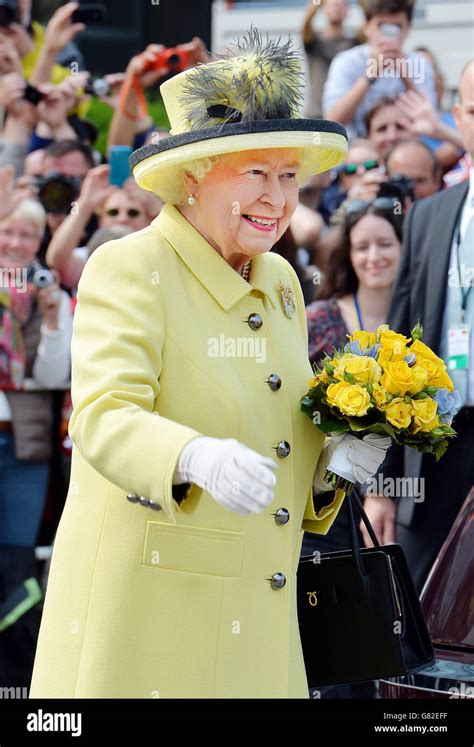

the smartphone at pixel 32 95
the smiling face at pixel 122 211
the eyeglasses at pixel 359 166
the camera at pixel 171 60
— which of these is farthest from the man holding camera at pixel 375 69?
the smartphone at pixel 32 95

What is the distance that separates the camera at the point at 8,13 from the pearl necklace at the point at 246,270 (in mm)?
3728

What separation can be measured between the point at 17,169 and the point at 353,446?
3628mm

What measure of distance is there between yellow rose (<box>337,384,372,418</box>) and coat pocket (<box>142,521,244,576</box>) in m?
0.32

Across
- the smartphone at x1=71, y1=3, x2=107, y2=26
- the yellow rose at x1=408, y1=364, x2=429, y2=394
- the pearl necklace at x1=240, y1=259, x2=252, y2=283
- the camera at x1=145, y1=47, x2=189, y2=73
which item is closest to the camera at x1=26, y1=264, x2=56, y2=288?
the camera at x1=145, y1=47, x2=189, y2=73

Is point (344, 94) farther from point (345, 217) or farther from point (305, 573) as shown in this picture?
point (305, 573)

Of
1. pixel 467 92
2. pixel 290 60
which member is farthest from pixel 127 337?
pixel 467 92

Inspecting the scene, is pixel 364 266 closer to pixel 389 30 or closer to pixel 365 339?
pixel 389 30

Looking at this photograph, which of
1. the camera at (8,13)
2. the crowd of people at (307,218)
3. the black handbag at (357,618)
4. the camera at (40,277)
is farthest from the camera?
the camera at (8,13)

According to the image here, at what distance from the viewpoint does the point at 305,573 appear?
8.94ft

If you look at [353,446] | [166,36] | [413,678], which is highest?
[166,36]

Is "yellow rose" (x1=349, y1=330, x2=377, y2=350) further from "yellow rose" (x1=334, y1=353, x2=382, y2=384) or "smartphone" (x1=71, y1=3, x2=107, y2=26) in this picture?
"smartphone" (x1=71, y1=3, x2=107, y2=26)

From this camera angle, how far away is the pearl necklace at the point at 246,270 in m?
2.59

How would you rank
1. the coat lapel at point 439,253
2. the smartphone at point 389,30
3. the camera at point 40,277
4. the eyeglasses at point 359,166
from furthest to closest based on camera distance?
1. the smartphone at point 389,30
2. the eyeglasses at point 359,166
3. the camera at point 40,277
4. the coat lapel at point 439,253

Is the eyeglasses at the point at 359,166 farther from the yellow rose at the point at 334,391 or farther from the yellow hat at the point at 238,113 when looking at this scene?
the yellow rose at the point at 334,391
